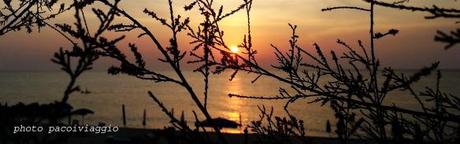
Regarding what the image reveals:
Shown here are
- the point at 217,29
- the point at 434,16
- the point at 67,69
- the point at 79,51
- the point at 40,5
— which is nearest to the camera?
the point at 434,16

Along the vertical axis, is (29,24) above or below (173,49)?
above

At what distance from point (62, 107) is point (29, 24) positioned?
78.0 inches

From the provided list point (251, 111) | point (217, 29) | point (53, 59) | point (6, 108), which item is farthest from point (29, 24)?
point (251, 111)

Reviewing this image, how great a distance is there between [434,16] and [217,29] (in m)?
2.07

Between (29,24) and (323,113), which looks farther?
(323,113)

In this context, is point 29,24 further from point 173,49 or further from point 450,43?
point 450,43

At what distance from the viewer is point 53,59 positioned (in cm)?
149

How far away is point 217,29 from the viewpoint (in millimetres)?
3383

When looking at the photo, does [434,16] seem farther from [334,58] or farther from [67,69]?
[334,58]

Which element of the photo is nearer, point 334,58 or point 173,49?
point 173,49

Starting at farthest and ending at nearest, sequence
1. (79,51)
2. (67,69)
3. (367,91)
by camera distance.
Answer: (367,91) < (79,51) < (67,69)

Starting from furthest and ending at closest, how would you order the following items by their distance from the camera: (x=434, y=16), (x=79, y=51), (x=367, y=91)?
(x=367, y=91), (x=79, y=51), (x=434, y=16)

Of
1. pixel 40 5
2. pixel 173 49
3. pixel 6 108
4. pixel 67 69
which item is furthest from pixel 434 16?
pixel 40 5

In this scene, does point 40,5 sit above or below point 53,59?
above
